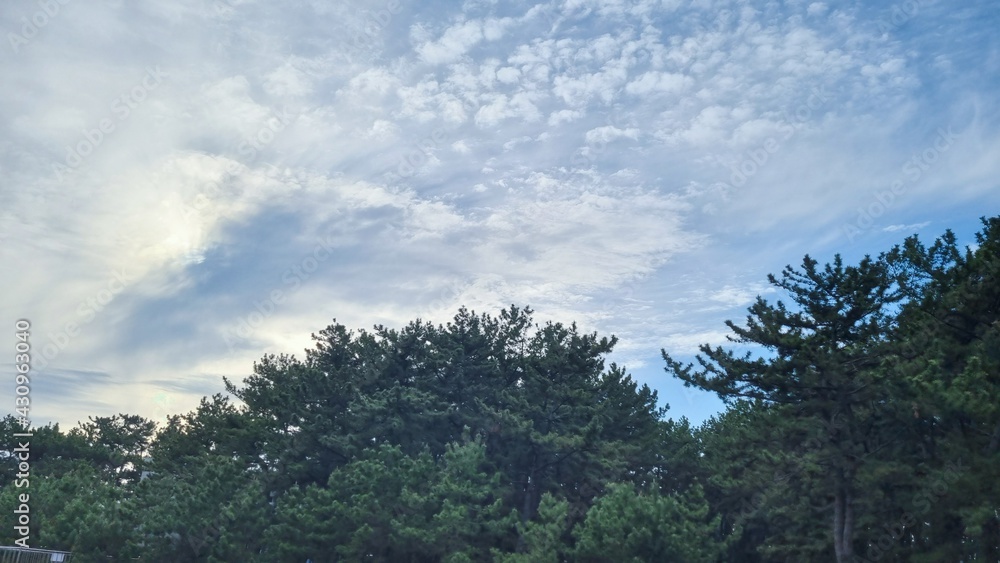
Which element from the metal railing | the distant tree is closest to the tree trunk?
the distant tree

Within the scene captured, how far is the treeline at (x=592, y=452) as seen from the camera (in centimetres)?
2070

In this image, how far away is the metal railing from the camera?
31822mm

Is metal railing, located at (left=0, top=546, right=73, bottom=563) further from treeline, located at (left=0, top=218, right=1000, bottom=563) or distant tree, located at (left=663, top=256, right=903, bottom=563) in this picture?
distant tree, located at (left=663, top=256, right=903, bottom=563)

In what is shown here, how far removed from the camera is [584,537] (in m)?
24.6

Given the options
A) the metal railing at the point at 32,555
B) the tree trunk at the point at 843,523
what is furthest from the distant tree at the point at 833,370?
the metal railing at the point at 32,555

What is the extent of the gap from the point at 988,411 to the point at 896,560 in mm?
8377

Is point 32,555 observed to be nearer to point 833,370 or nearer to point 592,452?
point 592,452

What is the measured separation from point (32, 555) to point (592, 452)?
2734 centimetres

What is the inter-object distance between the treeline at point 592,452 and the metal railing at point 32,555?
1093 millimetres

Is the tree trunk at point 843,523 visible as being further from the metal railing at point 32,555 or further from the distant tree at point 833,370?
the metal railing at point 32,555

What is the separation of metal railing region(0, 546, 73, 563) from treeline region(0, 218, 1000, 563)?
43.0 inches

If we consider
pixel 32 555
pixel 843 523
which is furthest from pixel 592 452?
pixel 32 555

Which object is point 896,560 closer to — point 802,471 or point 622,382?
point 802,471

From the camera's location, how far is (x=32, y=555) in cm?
3350
